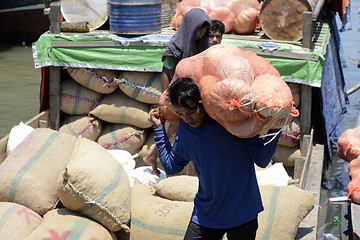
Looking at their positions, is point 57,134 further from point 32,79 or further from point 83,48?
point 32,79

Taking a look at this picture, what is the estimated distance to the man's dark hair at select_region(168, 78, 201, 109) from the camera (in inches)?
93.9

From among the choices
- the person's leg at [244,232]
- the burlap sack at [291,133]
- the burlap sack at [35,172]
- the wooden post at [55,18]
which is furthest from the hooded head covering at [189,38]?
the wooden post at [55,18]

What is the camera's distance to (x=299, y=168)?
15.4 feet

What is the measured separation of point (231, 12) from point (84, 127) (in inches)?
82.0

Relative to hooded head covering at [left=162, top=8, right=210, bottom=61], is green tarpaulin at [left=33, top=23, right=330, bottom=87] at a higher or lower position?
lower

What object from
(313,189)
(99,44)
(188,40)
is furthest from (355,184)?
(99,44)

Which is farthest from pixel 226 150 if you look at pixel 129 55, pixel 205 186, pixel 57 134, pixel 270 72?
pixel 129 55

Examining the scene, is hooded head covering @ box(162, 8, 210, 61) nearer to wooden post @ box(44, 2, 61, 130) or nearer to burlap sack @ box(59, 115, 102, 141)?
burlap sack @ box(59, 115, 102, 141)

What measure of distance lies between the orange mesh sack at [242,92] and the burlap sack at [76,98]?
10.4ft

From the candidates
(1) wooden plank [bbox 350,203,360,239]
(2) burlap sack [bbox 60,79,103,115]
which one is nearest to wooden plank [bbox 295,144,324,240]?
(1) wooden plank [bbox 350,203,360,239]

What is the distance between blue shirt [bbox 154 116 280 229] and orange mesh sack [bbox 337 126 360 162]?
2.35 m

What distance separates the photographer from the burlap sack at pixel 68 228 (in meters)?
3.16

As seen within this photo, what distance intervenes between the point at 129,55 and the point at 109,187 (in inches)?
84.1

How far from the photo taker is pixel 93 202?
334 cm
